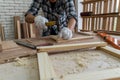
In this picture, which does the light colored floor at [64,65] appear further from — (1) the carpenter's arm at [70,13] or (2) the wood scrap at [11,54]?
(1) the carpenter's arm at [70,13]

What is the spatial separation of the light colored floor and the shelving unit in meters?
1.63

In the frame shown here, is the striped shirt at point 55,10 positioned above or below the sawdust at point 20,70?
above

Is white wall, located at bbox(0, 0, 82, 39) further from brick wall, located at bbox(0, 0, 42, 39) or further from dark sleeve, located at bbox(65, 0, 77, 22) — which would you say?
dark sleeve, located at bbox(65, 0, 77, 22)

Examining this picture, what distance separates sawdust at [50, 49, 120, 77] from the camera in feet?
1.97

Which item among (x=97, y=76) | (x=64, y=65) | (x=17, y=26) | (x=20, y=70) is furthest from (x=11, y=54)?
(x=17, y=26)

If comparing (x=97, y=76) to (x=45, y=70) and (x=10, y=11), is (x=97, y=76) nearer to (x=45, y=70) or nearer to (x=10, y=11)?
(x=45, y=70)

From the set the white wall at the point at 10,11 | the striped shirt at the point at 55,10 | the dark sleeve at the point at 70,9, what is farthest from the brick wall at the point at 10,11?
the dark sleeve at the point at 70,9

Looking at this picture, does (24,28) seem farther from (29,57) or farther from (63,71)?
(63,71)

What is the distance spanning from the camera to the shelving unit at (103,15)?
225 cm

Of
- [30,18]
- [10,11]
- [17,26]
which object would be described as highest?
[10,11]

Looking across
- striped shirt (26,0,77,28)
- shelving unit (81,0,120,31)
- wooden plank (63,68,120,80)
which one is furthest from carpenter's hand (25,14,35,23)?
shelving unit (81,0,120,31)

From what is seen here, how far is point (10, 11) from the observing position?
3141mm

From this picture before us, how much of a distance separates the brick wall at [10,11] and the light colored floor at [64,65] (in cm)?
266

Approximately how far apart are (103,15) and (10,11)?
2055 millimetres
